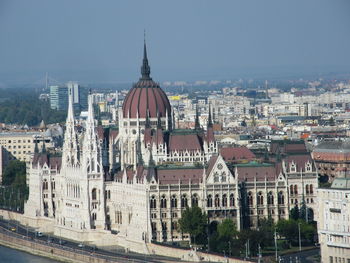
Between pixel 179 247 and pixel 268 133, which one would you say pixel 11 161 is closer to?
pixel 268 133

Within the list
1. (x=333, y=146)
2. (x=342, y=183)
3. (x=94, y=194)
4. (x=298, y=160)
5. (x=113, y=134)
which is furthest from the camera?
(x=333, y=146)

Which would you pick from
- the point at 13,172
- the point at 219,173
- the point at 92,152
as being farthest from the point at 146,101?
the point at 13,172

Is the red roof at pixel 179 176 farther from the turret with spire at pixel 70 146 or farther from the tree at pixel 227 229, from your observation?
the turret with spire at pixel 70 146

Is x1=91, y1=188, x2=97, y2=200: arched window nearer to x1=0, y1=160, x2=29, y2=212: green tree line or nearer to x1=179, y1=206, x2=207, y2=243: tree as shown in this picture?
x1=179, y1=206, x2=207, y2=243: tree

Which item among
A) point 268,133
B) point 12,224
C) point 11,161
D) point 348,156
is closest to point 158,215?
point 12,224

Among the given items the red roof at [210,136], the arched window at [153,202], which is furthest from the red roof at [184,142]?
the arched window at [153,202]

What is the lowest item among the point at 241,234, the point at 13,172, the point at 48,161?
the point at 241,234

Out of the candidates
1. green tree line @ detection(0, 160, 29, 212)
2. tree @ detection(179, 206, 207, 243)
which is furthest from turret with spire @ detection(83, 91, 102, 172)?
green tree line @ detection(0, 160, 29, 212)

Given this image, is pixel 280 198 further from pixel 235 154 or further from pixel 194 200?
pixel 235 154
